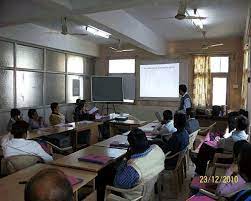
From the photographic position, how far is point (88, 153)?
10.7 feet

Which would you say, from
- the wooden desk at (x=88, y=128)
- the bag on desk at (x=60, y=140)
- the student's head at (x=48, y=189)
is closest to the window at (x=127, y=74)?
the wooden desk at (x=88, y=128)

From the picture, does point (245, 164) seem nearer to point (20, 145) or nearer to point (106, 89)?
point (20, 145)

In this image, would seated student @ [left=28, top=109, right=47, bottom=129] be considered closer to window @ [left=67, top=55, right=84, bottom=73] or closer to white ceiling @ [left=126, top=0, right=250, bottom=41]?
window @ [left=67, top=55, right=84, bottom=73]

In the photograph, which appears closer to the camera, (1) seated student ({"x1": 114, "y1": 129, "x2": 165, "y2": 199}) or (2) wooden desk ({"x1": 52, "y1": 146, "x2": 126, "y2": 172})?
(1) seated student ({"x1": 114, "y1": 129, "x2": 165, "y2": 199})

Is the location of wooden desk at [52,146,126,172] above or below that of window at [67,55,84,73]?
below

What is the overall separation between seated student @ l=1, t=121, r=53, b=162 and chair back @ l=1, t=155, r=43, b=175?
3.3 inches

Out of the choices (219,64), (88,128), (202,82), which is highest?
(219,64)

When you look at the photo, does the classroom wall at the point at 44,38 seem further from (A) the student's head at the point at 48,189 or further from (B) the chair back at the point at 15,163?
(A) the student's head at the point at 48,189

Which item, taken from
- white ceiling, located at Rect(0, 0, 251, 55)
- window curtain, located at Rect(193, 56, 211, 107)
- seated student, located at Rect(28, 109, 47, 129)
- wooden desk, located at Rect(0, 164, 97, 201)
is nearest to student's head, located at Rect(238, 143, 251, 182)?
wooden desk, located at Rect(0, 164, 97, 201)

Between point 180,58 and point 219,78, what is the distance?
52.5 inches

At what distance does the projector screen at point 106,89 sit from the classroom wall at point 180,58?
585mm

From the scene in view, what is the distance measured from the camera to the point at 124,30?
210 inches

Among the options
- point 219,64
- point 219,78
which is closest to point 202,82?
point 219,78

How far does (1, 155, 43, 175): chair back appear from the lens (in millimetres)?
2760
